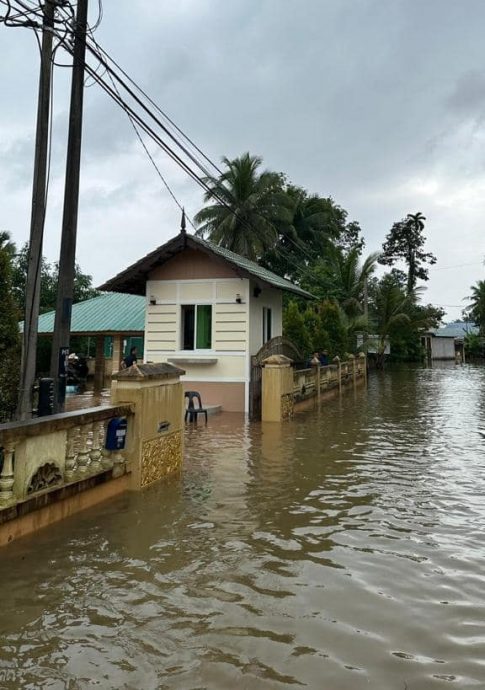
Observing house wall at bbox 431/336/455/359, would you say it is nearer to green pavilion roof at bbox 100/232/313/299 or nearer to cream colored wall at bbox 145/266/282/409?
green pavilion roof at bbox 100/232/313/299

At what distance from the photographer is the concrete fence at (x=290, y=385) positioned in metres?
13.1

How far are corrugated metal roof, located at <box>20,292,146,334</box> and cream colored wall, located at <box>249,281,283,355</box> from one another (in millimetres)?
5934

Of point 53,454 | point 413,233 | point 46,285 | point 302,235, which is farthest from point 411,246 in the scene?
point 53,454

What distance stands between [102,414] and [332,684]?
374 centimetres

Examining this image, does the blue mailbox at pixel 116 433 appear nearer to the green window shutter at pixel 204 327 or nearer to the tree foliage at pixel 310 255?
the green window shutter at pixel 204 327

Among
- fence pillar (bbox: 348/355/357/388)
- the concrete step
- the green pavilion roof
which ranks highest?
the green pavilion roof

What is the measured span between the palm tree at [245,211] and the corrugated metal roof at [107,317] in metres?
9.91

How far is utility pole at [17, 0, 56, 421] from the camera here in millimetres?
7785

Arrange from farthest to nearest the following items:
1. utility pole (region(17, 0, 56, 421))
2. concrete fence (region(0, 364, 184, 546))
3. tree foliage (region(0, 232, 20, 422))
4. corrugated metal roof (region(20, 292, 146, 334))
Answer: corrugated metal roof (region(20, 292, 146, 334))
utility pole (region(17, 0, 56, 421))
tree foliage (region(0, 232, 20, 422))
concrete fence (region(0, 364, 184, 546))

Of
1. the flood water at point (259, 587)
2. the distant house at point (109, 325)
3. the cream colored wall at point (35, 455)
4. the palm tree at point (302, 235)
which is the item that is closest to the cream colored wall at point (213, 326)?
the distant house at point (109, 325)

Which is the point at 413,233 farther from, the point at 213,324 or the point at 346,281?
the point at 213,324

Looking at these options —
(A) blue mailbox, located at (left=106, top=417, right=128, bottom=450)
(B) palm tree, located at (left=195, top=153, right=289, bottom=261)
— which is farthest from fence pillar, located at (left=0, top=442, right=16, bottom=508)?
(B) palm tree, located at (left=195, top=153, right=289, bottom=261)

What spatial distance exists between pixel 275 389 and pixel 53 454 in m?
8.49

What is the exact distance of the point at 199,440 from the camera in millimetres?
10219
